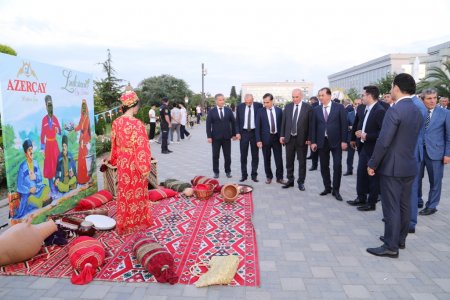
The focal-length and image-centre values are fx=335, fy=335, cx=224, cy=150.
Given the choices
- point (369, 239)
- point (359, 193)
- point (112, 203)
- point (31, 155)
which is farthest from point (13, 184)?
point (359, 193)

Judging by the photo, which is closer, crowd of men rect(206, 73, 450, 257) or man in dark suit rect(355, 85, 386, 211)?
crowd of men rect(206, 73, 450, 257)

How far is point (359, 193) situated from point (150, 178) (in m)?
3.64

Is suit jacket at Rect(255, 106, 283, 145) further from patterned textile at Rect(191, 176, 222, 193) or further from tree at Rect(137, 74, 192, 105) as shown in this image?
tree at Rect(137, 74, 192, 105)

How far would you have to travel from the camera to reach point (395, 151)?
11.4ft

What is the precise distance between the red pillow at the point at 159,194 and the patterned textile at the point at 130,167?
128 centimetres

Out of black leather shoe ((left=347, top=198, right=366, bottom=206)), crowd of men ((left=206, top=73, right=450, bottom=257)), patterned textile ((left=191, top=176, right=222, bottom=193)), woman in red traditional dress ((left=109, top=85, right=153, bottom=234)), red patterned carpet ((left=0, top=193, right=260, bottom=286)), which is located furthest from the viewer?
patterned textile ((left=191, top=176, right=222, bottom=193))

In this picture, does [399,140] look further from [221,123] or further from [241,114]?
[221,123]

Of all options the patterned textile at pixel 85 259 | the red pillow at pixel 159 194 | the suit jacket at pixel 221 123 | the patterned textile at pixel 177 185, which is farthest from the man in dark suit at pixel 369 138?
the patterned textile at pixel 85 259

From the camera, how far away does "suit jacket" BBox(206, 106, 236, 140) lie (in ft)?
23.5

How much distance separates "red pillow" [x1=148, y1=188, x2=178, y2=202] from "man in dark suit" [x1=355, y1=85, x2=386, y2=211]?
3141mm

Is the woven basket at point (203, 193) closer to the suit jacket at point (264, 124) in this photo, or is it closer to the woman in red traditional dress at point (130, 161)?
the woman in red traditional dress at point (130, 161)

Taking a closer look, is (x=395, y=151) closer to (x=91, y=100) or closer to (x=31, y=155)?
(x=31, y=155)

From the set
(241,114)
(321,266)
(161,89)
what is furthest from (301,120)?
(161,89)

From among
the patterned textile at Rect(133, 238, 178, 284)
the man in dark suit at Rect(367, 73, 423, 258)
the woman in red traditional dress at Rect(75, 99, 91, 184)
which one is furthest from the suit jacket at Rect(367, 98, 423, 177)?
the woman in red traditional dress at Rect(75, 99, 91, 184)
